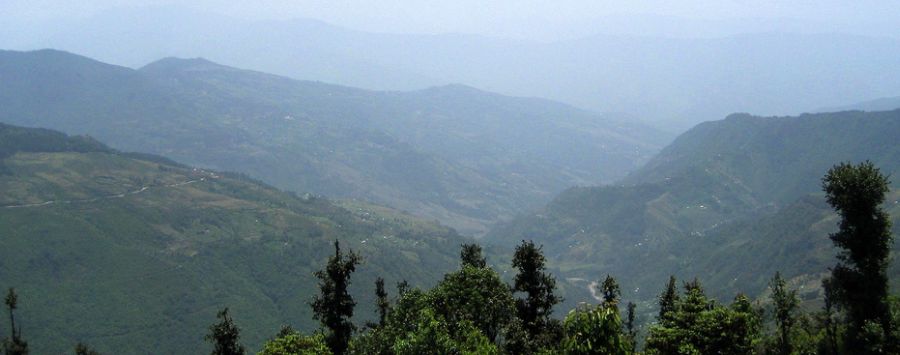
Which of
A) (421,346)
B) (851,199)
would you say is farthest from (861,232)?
(421,346)

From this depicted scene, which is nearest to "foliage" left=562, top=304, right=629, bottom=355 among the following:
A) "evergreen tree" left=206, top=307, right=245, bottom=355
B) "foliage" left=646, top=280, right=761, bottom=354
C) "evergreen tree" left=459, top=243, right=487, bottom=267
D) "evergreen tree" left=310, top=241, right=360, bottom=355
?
"foliage" left=646, top=280, right=761, bottom=354

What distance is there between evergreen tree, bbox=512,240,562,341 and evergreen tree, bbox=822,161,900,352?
2857 centimetres

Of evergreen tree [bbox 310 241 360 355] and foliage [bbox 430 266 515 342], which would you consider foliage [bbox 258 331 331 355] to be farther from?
foliage [bbox 430 266 515 342]

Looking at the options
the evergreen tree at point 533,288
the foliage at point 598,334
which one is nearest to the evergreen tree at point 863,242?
the evergreen tree at point 533,288

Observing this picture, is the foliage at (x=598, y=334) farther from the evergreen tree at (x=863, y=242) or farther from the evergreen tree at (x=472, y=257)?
the evergreen tree at (x=472, y=257)

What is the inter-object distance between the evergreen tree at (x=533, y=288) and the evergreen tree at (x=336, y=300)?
676 inches

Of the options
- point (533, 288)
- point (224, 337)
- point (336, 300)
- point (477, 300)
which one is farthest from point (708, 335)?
point (224, 337)

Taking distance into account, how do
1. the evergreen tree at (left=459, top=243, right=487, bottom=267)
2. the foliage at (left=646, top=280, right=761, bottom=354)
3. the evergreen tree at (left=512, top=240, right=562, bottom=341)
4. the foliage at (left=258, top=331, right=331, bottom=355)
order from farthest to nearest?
the evergreen tree at (left=459, top=243, right=487, bottom=267), the evergreen tree at (left=512, top=240, right=562, bottom=341), the foliage at (left=258, top=331, right=331, bottom=355), the foliage at (left=646, top=280, right=761, bottom=354)

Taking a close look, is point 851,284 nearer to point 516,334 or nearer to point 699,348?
point 699,348

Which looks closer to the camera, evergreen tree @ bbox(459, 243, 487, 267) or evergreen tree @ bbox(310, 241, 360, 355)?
evergreen tree @ bbox(310, 241, 360, 355)

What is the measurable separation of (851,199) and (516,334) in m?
34.3

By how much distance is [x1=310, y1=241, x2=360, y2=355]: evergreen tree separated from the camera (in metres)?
64.0

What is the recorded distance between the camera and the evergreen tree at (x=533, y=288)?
222 ft

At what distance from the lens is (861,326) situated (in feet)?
217
